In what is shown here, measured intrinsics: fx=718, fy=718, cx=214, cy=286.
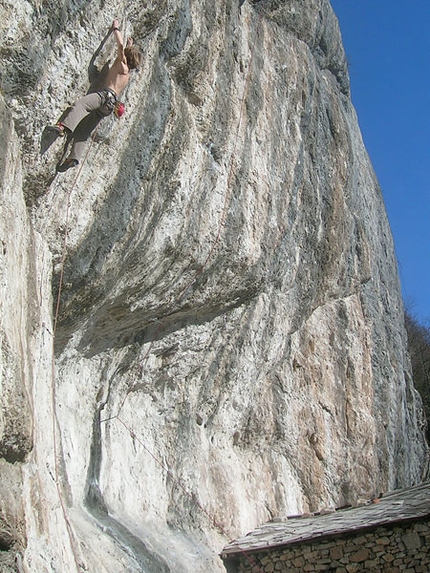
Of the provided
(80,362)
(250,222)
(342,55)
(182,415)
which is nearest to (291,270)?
(250,222)

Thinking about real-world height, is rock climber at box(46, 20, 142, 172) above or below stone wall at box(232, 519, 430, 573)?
above

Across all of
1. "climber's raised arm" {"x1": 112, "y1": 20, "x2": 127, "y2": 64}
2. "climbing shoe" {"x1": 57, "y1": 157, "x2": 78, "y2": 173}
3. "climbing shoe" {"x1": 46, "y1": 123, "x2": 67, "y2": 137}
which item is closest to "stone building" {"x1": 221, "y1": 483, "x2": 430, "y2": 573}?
"climbing shoe" {"x1": 57, "y1": 157, "x2": 78, "y2": 173}

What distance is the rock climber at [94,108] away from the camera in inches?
261

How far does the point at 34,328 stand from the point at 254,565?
201 inches

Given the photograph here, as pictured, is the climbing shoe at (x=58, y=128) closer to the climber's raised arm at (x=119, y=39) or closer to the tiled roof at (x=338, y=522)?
the climber's raised arm at (x=119, y=39)

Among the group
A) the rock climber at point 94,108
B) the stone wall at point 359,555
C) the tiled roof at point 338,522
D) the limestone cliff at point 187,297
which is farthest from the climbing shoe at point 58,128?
the stone wall at point 359,555

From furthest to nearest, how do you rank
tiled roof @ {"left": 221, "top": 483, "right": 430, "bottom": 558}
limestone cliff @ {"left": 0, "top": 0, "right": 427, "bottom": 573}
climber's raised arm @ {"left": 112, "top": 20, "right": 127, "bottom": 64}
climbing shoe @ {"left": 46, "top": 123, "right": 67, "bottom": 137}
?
tiled roof @ {"left": 221, "top": 483, "right": 430, "bottom": 558} < climber's raised arm @ {"left": 112, "top": 20, "right": 127, "bottom": 64} < climbing shoe @ {"left": 46, "top": 123, "right": 67, "bottom": 137} < limestone cliff @ {"left": 0, "top": 0, "right": 427, "bottom": 573}

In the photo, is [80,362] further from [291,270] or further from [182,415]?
[291,270]

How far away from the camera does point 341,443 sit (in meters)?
11.9

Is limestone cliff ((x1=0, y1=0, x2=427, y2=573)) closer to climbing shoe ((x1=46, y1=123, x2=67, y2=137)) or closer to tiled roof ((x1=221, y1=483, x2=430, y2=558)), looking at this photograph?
climbing shoe ((x1=46, y1=123, x2=67, y2=137))

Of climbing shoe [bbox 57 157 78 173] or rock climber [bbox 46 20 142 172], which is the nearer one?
rock climber [bbox 46 20 142 172]

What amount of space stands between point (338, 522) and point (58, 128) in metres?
6.43

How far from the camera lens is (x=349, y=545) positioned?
9219 millimetres

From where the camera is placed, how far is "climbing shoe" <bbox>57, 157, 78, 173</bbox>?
679cm
